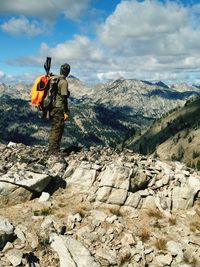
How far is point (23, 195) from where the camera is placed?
68.6 ft

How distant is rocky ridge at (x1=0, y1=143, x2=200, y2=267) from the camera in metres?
16.7

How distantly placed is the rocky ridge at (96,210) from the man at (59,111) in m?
1.14

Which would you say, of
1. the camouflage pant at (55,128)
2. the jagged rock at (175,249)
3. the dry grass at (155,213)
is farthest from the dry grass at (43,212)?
the camouflage pant at (55,128)

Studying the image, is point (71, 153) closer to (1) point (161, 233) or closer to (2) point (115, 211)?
(2) point (115, 211)

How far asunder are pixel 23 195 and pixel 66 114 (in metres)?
7.15

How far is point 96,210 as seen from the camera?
20609 mm

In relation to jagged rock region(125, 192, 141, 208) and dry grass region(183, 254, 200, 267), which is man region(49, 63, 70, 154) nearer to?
jagged rock region(125, 192, 141, 208)

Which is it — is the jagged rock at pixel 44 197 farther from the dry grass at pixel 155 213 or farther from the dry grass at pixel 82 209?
the dry grass at pixel 155 213

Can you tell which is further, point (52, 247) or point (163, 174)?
point (163, 174)

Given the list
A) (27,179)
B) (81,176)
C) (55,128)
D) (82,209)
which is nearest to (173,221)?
(82,209)

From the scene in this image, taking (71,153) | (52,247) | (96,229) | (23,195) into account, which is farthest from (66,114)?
(52,247)

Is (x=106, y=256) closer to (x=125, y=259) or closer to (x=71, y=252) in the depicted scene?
(x=125, y=259)

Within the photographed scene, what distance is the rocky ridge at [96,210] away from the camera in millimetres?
16688

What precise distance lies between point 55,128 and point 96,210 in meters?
7.85
